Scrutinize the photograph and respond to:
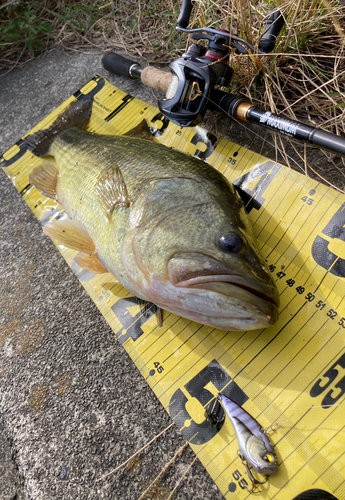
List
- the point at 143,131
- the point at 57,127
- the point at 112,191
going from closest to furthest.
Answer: the point at 112,191 → the point at 143,131 → the point at 57,127

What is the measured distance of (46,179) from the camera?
2.70 m

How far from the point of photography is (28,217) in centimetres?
302

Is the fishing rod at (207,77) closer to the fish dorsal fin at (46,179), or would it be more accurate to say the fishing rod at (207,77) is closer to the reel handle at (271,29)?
the reel handle at (271,29)

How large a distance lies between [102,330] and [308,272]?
1531 mm

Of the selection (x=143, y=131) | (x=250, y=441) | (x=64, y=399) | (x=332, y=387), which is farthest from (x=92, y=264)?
(x=332, y=387)

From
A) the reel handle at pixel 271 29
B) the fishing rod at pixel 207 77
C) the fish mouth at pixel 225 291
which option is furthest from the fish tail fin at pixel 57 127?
the fish mouth at pixel 225 291

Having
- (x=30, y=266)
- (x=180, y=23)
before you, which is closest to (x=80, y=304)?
(x=30, y=266)

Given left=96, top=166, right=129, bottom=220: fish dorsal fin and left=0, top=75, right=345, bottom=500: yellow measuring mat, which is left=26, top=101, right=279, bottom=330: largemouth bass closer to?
left=96, top=166, right=129, bottom=220: fish dorsal fin

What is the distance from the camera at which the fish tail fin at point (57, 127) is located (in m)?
2.84

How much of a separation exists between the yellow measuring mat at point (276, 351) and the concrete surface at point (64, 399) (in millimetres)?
209

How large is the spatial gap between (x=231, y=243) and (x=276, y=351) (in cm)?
74

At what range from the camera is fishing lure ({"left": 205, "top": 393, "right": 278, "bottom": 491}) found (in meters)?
1.52

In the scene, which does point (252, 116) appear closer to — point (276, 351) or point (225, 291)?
point (225, 291)

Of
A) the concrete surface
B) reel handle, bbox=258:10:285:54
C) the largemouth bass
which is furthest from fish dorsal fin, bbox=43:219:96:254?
reel handle, bbox=258:10:285:54
